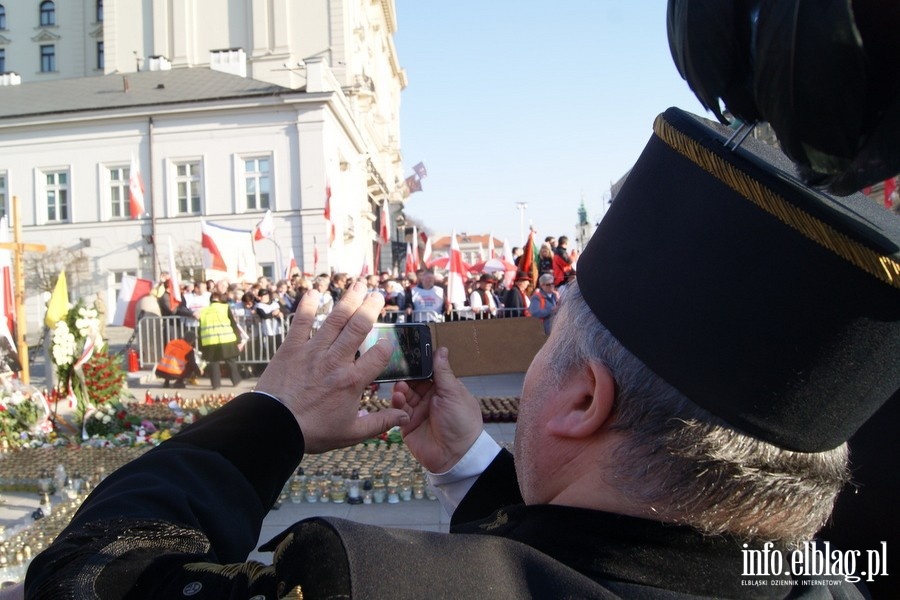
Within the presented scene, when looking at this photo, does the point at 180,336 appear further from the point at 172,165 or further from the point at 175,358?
the point at 172,165

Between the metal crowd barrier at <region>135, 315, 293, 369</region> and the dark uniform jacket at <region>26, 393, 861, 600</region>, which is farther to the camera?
the metal crowd barrier at <region>135, 315, 293, 369</region>

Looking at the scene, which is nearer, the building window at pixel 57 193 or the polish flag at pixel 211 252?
the polish flag at pixel 211 252

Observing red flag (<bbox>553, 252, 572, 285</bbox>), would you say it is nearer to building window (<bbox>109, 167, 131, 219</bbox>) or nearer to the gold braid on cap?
the gold braid on cap

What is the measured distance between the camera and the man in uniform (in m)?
0.80

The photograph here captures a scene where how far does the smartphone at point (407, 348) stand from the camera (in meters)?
1.55

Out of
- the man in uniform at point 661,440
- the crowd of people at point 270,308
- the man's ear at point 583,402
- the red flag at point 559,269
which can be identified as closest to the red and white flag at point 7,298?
the crowd of people at point 270,308

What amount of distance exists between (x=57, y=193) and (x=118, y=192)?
9.66 ft

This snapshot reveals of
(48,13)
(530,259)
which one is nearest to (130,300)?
(530,259)

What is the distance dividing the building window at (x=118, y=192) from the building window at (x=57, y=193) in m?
2.14

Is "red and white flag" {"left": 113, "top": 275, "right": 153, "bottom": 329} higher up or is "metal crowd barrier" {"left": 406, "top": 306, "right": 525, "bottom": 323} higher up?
"red and white flag" {"left": 113, "top": 275, "right": 153, "bottom": 329}

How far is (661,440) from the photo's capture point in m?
0.90

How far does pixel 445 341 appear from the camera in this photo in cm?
168

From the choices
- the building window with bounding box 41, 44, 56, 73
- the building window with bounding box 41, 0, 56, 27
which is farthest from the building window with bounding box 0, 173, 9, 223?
the building window with bounding box 41, 0, 56, 27

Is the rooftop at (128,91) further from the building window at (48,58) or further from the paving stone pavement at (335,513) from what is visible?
the paving stone pavement at (335,513)
